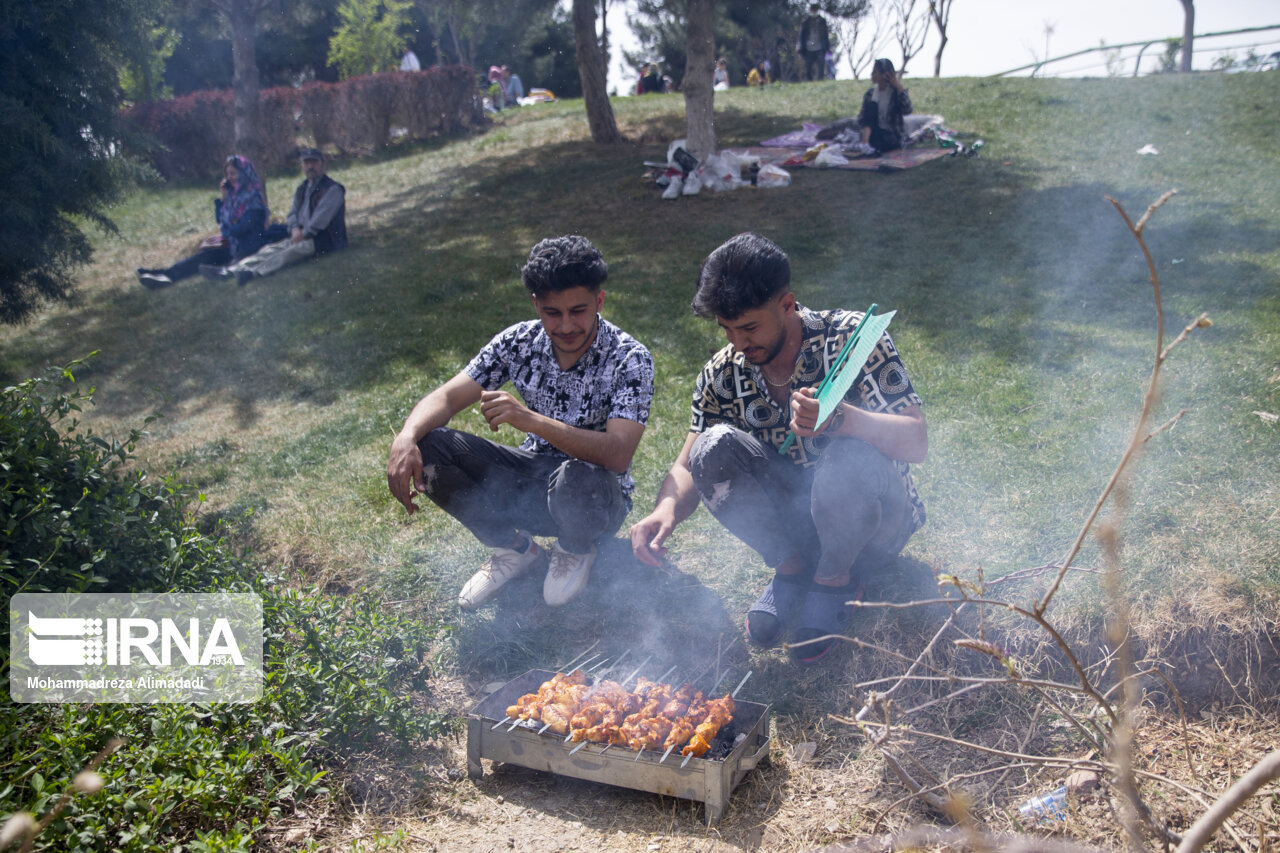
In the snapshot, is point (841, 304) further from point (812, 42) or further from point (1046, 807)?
point (812, 42)

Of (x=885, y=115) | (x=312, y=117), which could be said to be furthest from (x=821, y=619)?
(x=312, y=117)

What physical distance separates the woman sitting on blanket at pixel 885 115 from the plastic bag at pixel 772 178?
1.46 metres

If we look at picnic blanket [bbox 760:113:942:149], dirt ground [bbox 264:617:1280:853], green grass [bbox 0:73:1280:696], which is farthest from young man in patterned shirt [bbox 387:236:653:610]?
picnic blanket [bbox 760:113:942:149]

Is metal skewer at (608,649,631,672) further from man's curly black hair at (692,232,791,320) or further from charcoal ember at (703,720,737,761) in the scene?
man's curly black hair at (692,232,791,320)

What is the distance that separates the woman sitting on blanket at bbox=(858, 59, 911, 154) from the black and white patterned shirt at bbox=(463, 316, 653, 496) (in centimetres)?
833

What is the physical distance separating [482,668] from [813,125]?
1112 centimetres

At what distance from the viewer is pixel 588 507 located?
351 centimetres

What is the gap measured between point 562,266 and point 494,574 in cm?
149

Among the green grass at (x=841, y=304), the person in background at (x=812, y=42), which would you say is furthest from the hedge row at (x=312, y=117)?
the person in background at (x=812, y=42)

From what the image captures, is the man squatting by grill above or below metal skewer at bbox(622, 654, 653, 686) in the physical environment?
above

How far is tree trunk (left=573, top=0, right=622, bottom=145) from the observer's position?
1267cm

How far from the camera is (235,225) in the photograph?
10.2 m

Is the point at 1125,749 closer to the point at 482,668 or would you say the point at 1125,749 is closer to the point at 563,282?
the point at 563,282

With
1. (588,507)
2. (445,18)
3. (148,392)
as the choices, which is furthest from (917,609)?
(445,18)
